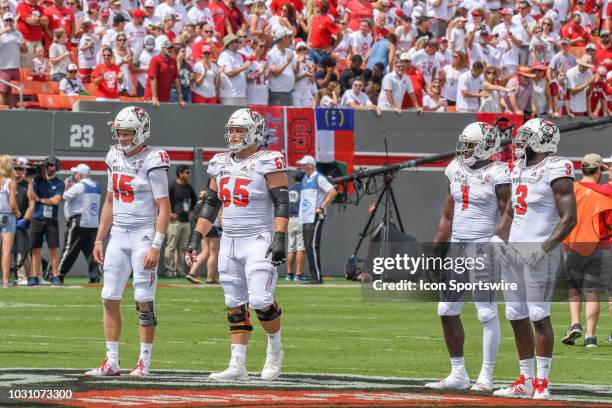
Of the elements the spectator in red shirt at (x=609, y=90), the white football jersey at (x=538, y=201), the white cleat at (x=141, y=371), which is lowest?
the white cleat at (x=141, y=371)

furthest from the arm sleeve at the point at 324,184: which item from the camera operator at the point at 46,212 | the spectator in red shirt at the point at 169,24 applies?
the camera operator at the point at 46,212

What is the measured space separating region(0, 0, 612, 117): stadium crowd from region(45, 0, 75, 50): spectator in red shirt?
2 cm

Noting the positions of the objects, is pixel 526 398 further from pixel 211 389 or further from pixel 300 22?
pixel 300 22

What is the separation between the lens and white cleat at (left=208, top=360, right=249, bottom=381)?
11.3m

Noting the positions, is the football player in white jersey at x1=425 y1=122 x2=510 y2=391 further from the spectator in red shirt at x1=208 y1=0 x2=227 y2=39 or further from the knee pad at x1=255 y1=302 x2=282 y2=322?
the spectator in red shirt at x1=208 y1=0 x2=227 y2=39

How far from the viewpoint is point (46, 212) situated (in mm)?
22969

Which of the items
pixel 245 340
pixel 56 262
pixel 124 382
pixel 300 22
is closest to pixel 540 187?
pixel 245 340

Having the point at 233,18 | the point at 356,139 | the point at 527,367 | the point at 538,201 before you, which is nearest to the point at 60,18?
the point at 233,18

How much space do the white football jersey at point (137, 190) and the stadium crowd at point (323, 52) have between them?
12789 millimetres

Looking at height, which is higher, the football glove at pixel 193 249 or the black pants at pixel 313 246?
the football glove at pixel 193 249

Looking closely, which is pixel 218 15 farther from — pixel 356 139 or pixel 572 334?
pixel 572 334

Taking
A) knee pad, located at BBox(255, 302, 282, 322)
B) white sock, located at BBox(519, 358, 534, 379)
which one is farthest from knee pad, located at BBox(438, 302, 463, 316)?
knee pad, located at BBox(255, 302, 282, 322)

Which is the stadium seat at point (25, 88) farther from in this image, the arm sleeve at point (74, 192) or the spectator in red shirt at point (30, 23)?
the arm sleeve at point (74, 192)

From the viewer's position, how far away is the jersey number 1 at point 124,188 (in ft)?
38.3
